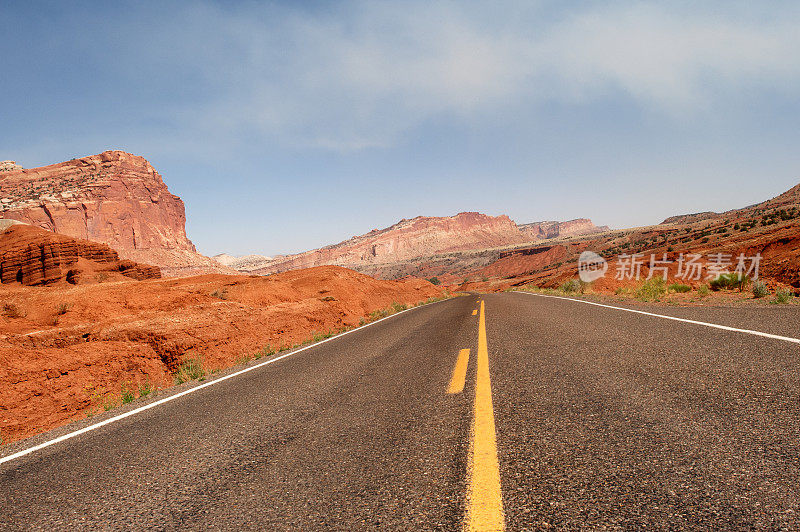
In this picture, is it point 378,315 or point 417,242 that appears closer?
point 378,315

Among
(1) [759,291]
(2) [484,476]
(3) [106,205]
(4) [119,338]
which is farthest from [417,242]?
(2) [484,476]

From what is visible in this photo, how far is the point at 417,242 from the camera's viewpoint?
173 m

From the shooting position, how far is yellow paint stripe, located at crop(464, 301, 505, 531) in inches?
60.5

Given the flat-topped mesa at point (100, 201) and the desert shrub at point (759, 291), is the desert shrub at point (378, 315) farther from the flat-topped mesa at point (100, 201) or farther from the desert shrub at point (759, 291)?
the flat-topped mesa at point (100, 201)

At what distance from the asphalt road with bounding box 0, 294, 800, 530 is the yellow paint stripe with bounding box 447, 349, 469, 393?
2.1 inches

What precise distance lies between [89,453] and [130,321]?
785 cm

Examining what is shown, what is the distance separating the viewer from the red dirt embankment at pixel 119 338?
6.49 meters

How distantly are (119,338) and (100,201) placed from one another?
105 metres

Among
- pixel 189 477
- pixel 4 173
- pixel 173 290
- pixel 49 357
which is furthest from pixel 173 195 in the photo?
pixel 189 477

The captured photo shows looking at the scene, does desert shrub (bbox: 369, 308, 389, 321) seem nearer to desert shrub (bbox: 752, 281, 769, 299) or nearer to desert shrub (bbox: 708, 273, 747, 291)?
desert shrub (bbox: 752, 281, 769, 299)

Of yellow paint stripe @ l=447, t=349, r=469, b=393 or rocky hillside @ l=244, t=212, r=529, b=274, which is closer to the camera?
yellow paint stripe @ l=447, t=349, r=469, b=393

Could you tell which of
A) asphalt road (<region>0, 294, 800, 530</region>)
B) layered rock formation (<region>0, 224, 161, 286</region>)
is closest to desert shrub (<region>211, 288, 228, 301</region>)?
asphalt road (<region>0, 294, 800, 530</region>)

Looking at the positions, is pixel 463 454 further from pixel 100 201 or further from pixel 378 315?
pixel 100 201

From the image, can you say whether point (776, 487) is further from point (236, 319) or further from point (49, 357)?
point (236, 319)
